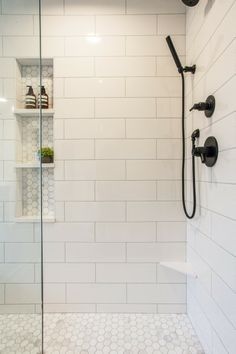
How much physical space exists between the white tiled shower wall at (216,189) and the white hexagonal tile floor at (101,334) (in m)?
0.14

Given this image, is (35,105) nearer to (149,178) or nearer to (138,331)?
(149,178)

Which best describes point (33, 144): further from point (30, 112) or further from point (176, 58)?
point (176, 58)

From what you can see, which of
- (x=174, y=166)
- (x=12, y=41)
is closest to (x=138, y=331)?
(x=174, y=166)

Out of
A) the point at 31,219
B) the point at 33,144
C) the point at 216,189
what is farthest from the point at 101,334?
the point at 33,144

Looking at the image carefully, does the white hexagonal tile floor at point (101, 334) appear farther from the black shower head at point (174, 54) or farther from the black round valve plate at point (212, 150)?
the black shower head at point (174, 54)

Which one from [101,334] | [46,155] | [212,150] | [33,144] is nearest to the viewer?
[212,150]

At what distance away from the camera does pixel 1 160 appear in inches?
59.7

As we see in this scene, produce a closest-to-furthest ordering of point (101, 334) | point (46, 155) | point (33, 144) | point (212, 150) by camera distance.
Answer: point (212, 150)
point (101, 334)
point (46, 155)
point (33, 144)

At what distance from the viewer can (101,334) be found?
135 cm

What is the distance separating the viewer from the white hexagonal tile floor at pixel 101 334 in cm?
124

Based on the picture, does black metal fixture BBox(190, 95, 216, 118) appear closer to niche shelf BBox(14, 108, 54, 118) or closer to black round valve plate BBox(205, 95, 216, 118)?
black round valve plate BBox(205, 95, 216, 118)

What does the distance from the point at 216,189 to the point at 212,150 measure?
19cm

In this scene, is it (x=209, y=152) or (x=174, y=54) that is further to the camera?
(x=174, y=54)

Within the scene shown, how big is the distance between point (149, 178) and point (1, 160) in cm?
100
